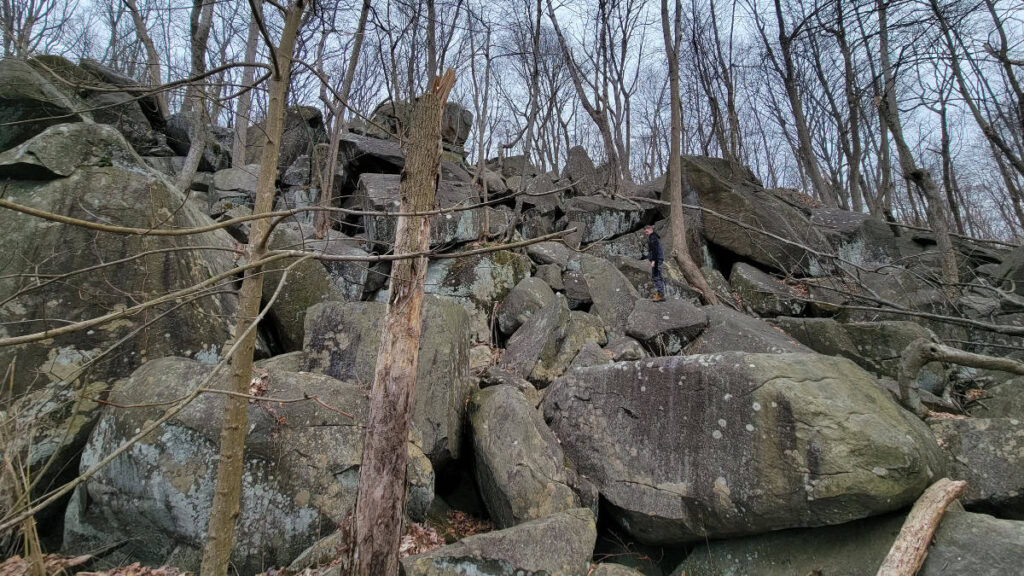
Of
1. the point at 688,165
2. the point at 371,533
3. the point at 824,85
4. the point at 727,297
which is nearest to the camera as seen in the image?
the point at 371,533

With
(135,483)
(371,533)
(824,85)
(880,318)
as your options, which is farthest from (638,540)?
(824,85)

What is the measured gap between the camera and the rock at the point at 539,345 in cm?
734

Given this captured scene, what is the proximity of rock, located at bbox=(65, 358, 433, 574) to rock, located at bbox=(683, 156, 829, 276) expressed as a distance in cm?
1079

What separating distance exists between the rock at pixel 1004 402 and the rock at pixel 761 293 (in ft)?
14.7

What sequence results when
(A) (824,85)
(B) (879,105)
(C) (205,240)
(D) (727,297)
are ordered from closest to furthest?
(C) (205,240) → (B) (879,105) → (D) (727,297) → (A) (824,85)

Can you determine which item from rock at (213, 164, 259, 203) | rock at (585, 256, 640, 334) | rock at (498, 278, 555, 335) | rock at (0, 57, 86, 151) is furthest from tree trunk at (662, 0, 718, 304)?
rock at (213, 164, 259, 203)

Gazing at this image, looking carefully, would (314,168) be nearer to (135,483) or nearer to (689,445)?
(135,483)

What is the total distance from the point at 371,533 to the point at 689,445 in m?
2.90

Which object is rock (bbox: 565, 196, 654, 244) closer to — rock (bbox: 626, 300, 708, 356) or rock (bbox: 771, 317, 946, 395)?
rock (bbox: 626, 300, 708, 356)

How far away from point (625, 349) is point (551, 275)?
375cm

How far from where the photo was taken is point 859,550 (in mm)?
3877

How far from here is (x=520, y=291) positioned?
32.0 ft

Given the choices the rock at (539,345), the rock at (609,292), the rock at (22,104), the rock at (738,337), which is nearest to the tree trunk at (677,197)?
the rock at (609,292)

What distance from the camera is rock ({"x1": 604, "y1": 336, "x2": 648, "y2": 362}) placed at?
739 cm
